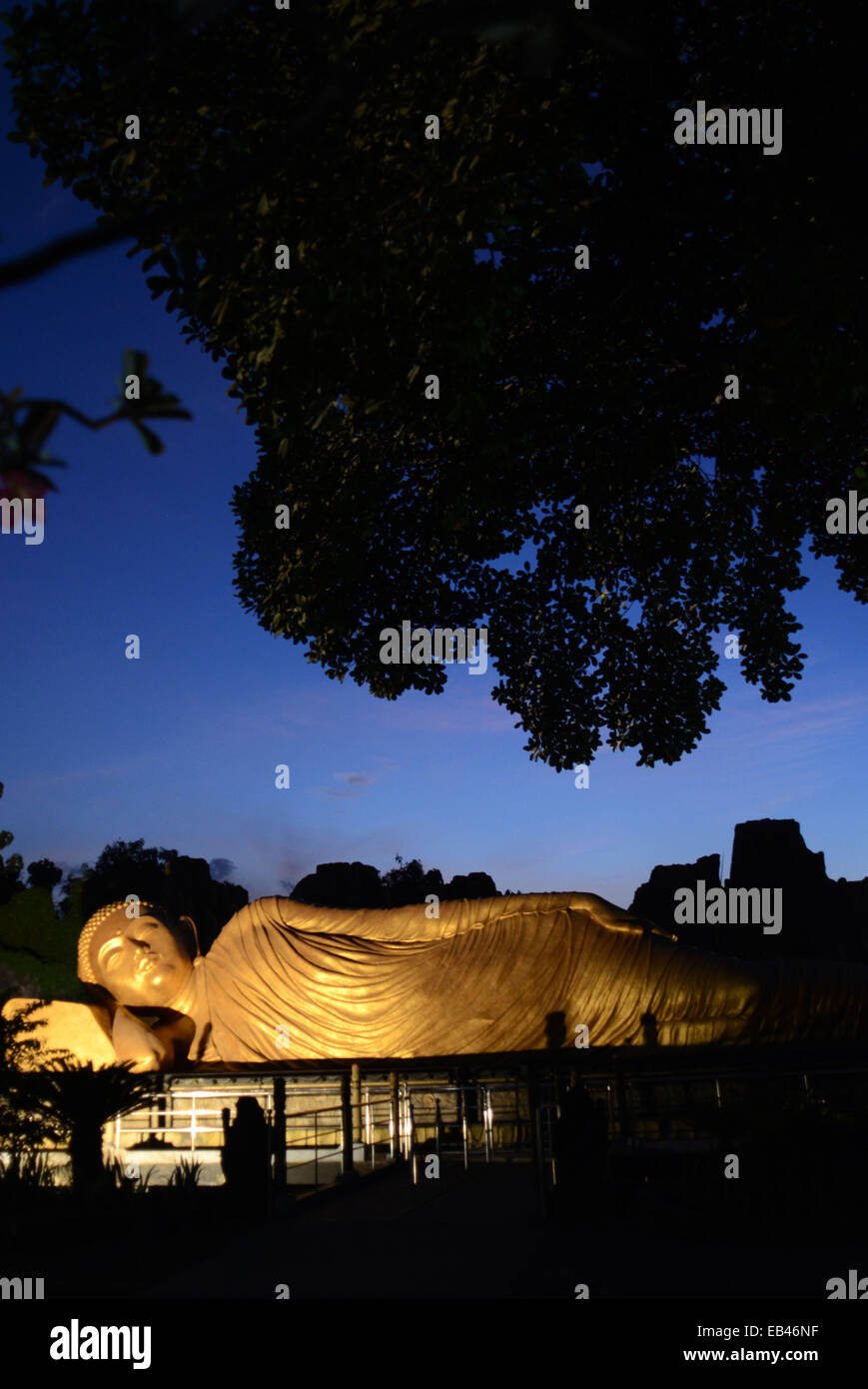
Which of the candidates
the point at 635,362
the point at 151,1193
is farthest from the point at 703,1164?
the point at 635,362

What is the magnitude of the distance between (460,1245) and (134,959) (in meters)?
6.57

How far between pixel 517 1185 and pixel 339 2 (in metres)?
6.90

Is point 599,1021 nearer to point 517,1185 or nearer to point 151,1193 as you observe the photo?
point 517,1185

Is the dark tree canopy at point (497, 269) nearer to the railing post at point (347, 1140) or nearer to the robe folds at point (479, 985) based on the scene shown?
the robe folds at point (479, 985)

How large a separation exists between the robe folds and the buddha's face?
0.27 metres

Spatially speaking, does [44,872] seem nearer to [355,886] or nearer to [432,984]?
[355,886]

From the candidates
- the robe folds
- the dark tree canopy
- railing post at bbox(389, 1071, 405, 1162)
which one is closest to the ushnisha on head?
the robe folds

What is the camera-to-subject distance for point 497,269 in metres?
5.90

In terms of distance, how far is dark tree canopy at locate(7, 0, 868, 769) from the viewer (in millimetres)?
5547

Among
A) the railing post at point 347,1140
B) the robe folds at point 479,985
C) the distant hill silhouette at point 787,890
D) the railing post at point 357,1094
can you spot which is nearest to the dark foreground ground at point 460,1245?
the railing post at point 347,1140

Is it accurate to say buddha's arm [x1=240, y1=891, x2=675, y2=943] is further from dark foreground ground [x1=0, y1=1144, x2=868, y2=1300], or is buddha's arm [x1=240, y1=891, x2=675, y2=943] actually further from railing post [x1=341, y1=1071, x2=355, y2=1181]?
dark foreground ground [x1=0, y1=1144, x2=868, y2=1300]

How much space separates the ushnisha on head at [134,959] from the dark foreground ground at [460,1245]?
4.89 metres

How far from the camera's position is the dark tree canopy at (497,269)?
Answer: 555 cm
